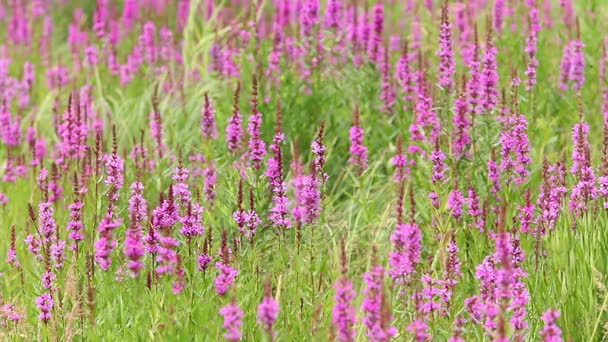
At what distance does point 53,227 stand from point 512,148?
201 centimetres

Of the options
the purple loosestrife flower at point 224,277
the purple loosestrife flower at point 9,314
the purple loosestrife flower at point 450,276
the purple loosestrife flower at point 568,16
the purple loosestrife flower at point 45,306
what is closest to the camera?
the purple loosestrife flower at point 224,277

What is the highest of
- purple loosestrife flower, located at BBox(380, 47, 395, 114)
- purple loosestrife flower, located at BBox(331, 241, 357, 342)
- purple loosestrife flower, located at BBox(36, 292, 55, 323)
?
purple loosestrife flower, located at BBox(380, 47, 395, 114)

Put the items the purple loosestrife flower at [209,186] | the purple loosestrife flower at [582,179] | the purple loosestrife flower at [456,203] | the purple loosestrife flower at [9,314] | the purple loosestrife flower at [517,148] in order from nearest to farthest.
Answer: the purple loosestrife flower at [9,314] → the purple loosestrife flower at [582,179] → the purple loosestrife flower at [456,203] → the purple loosestrife flower at [517,148] → the purple loosestrife flower at [209,186]

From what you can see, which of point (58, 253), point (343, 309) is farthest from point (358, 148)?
point (343, 309)

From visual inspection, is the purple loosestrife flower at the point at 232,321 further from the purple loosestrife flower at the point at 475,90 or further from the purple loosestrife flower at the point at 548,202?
the purple loosestrife flower at the point at 475,90

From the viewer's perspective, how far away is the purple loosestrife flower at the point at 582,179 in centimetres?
405

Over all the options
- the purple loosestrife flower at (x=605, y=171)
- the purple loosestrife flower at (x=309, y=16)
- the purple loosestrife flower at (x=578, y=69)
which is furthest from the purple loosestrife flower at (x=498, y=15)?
the purple loosestrife flower at (x=605, y=171)

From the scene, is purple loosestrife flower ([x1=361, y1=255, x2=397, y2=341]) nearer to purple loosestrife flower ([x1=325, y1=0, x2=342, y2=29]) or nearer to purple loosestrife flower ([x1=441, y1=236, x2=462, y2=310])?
purple loosestrife flower ([x1=441, y1=236, x2=462, y2=310])

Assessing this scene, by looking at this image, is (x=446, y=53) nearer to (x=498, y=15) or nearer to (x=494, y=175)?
(x=494, y=175)

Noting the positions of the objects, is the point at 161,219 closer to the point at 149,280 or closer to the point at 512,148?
the point at 149,280

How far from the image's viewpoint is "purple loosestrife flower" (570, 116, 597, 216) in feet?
13.3

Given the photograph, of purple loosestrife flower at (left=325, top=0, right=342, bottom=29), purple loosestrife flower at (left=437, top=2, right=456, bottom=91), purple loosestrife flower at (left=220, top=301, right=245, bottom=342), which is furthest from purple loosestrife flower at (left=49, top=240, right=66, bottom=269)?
purple loosestrife flower at (left=325, top=0, right=342, bottom=29)

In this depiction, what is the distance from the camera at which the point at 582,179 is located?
13.4 feet

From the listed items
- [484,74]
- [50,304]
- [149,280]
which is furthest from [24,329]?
[484,74]
